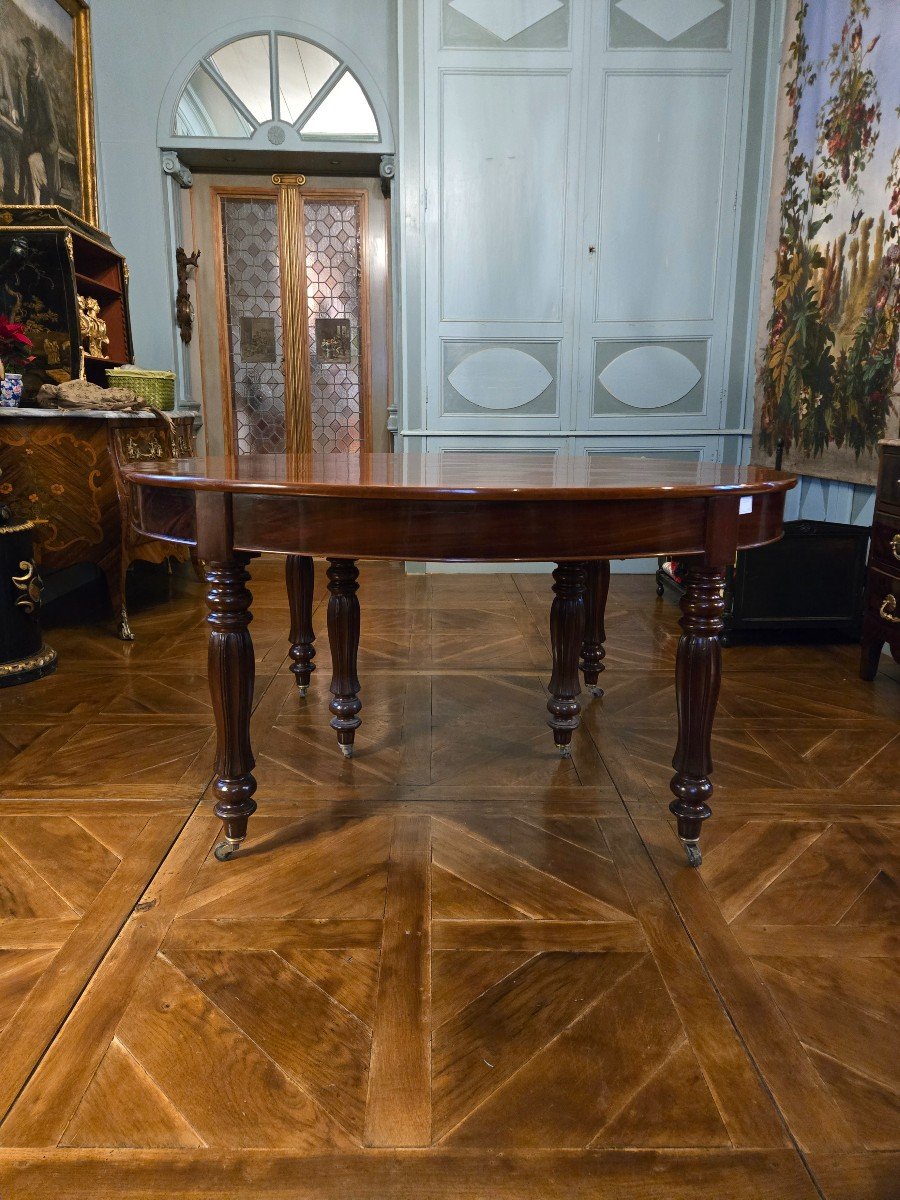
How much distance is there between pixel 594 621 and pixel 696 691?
996mm

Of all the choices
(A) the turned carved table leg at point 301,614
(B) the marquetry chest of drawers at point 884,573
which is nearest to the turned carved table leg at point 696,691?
(A) the turned carved table leg at point 301,614

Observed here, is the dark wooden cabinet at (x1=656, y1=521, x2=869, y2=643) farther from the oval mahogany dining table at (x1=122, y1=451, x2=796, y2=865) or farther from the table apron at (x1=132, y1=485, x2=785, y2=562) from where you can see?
the table apron at (x1=132, y1=485, x2=785, y2=562)

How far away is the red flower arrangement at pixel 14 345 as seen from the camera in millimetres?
3275

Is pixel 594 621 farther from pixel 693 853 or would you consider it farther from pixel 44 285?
pixel 44 285

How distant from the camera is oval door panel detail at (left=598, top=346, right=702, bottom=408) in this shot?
4.98 m

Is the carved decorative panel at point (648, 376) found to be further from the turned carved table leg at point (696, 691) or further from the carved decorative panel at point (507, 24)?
the turned carved table leg at point (696, 691)

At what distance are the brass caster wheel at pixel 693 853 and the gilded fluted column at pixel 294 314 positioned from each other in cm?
452

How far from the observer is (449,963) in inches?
54.7

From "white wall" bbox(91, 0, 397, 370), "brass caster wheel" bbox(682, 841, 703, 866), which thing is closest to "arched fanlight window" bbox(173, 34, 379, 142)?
"white wall" bbox(91, 0, 397, 370)

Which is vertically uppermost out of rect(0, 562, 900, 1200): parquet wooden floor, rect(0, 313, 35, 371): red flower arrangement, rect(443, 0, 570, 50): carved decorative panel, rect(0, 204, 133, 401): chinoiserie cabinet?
rect(443, 0, 570, 50): carved decorative panel

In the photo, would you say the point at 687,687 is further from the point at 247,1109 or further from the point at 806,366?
the point at 806,366

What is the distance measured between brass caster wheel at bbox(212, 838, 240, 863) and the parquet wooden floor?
0.02m

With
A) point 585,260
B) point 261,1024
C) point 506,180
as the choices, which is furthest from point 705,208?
point 261,1024

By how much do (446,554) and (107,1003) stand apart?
0.92 m
